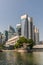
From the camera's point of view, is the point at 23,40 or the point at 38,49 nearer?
the point at 23,40

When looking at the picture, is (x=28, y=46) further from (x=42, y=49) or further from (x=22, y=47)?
(x=42, y=49)

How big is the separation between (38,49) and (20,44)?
20.9m

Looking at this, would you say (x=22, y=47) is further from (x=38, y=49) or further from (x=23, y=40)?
(x=38, y=49)

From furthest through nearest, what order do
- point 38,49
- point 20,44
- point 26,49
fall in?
point 38,49
point 20,44
point 26,49

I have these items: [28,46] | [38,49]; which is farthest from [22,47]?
[38,49]

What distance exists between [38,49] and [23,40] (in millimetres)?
18808

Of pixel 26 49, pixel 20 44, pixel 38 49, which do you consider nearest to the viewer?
pixel 26 49

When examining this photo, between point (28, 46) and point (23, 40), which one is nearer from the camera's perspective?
point (28, 46)

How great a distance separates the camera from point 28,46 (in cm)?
13912

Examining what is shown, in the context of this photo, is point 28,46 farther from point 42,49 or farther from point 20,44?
point 42,49

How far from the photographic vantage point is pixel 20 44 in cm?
14625

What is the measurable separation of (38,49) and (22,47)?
2555 cm

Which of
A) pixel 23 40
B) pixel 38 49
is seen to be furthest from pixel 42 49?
pixel 23 40

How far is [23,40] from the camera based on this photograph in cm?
14862
